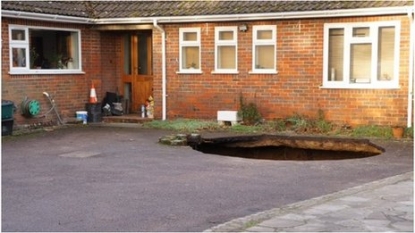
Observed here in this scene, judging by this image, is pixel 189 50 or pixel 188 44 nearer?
pixel 188 44

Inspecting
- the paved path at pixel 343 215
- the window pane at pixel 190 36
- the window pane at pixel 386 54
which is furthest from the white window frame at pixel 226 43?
the paved path at pixel 343 215

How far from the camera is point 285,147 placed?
15742mm

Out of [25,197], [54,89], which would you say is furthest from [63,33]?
[25,197]

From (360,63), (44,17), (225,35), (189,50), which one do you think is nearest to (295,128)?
(360,63)

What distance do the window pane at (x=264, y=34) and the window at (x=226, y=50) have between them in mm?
650

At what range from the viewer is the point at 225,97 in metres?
18.4

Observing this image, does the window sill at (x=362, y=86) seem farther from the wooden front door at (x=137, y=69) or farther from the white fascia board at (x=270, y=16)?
the wooden front door at (x=137, y=69)

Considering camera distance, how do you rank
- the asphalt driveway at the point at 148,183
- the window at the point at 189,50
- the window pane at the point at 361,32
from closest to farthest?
the asphalt driveway at the point at 148,183 → the window pane at the point at 361,32 → the window at the point at 189,50

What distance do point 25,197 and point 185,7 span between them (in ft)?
35.7

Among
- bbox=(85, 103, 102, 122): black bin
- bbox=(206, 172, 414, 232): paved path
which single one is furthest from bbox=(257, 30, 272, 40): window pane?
bbox=(206, 172, 414, 232): paved path

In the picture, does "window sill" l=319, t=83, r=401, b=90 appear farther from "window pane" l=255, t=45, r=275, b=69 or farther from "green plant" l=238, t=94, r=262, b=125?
"green plant" l=238, t=94, r=262, b=125

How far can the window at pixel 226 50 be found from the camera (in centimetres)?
1819

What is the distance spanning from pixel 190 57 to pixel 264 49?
2.30m

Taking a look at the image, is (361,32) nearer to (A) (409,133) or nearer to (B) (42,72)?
(A) (409,133)
